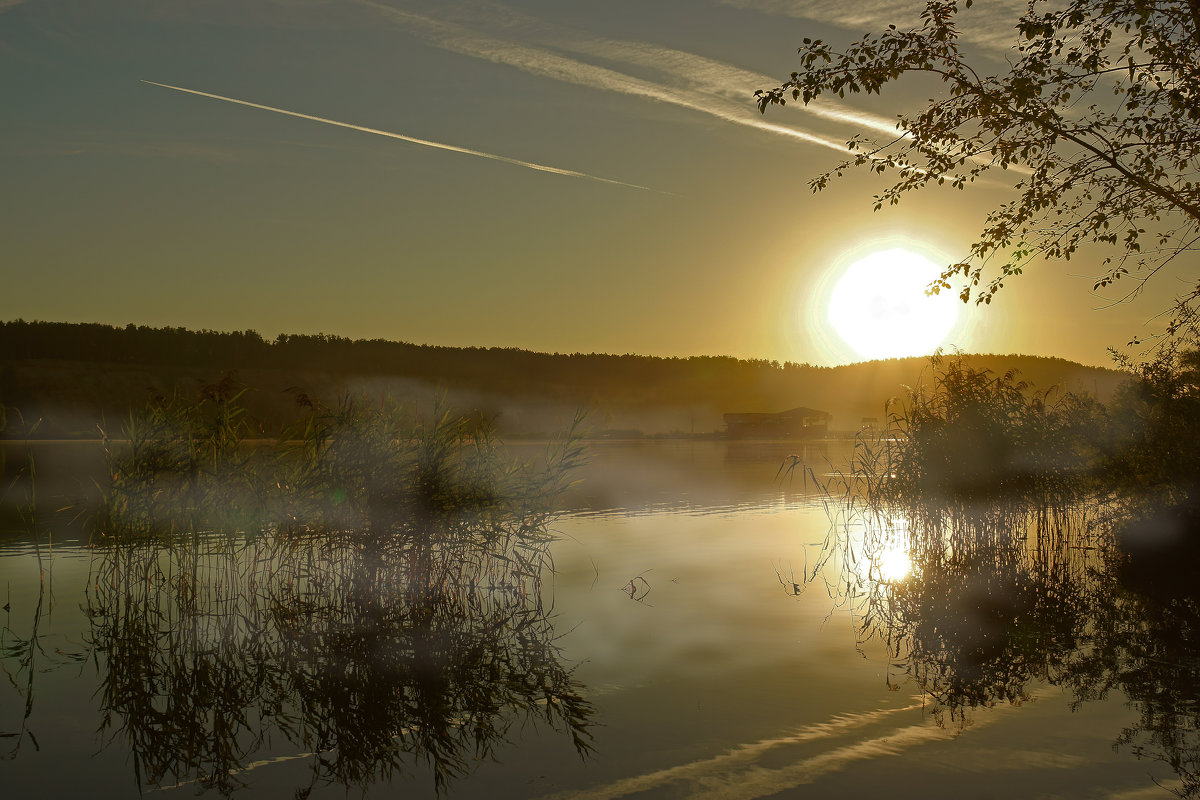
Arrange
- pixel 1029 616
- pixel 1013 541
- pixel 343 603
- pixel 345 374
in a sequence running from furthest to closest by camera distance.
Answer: pixel 345 374 < pixel 1013 541 < pixel 343 603 < pixel 1029 616

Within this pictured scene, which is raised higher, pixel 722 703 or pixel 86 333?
pixel 86 333

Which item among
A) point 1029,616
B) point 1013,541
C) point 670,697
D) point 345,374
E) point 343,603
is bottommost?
point 670,697

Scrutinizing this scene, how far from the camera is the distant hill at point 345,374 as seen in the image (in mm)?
118938

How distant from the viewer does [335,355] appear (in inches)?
6088

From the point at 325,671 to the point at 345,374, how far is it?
144 metres

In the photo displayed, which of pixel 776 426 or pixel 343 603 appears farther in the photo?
pixel 776 426

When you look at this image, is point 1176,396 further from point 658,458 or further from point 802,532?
point 658,458

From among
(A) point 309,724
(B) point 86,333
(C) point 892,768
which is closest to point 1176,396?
(C) point 892,768

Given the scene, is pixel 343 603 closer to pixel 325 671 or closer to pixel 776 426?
pixel 325 671

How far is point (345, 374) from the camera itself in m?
149

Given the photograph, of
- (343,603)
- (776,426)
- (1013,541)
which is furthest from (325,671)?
(776,426)

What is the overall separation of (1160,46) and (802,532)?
1290 cm

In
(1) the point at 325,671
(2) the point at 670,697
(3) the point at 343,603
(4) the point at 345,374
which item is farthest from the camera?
(4) the point at 345,374

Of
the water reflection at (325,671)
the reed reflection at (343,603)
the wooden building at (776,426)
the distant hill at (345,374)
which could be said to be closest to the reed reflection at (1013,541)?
the water reflection at (325,671)
